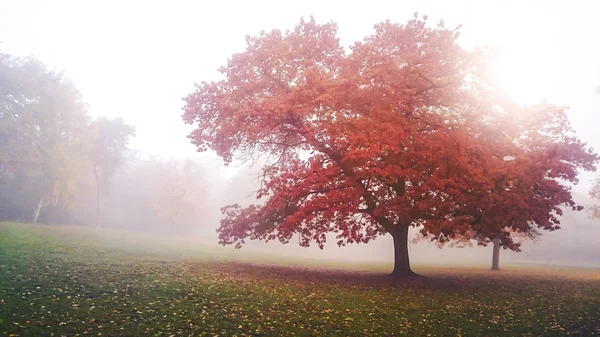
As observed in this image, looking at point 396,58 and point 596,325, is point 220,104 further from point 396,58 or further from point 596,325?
point 596,325

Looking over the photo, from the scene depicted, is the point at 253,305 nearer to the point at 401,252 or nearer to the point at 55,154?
the point at 401,252

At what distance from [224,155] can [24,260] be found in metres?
12.2

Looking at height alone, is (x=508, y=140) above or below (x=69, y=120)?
below

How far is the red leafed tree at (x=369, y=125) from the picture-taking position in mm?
19500

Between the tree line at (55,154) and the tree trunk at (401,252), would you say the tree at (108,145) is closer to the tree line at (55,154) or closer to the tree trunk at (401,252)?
the tree line at (55,154)

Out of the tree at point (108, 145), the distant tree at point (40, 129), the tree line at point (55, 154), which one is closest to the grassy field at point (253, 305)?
the distant tree at point (40, 129)

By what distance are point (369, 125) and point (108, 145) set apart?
59772 millimetres

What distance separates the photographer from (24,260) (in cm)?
1912

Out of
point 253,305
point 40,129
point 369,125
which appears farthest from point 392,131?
point 40,129

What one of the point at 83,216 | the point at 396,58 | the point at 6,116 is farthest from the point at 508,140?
the point at 83,216

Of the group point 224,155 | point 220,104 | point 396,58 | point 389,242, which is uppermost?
point 396,58

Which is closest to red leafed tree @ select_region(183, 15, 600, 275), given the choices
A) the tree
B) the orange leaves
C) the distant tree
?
the orange leaves

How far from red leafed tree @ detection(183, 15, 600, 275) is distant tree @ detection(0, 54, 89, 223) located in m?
34.5

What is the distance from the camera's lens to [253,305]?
13.3 m
